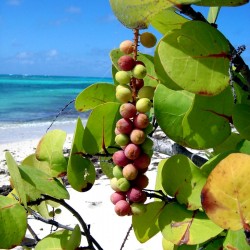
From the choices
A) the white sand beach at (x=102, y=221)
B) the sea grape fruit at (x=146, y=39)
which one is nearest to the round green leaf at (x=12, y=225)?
the sea grape fruit at (x=146, y=39)

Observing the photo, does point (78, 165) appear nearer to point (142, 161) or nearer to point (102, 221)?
point (142, 161)

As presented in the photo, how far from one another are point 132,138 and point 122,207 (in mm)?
64

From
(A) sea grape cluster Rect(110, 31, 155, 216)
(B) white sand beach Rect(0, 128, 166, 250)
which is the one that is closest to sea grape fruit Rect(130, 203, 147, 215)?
(A) sea grape cluster Rect(110, 31, 155, 216)

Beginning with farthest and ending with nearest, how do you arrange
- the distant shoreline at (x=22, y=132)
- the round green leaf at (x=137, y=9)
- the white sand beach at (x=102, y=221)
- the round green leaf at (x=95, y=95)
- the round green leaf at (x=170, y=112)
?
the distant shoreline at (x=22, y=132) < the white sand beach at (x=102, y=221) < the round green leaf at (x=95, y=95) < the round green leaf at (x=170, y=112) < the round green leaf at (x=137, y=9)

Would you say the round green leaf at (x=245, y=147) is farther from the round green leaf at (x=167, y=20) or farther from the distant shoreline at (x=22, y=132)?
the distant shoreline at (x=22, y=132)

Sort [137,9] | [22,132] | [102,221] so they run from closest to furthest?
[137,9] < [102,221] < [22,132]

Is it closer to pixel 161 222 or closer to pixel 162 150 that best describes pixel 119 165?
pixel 161 222

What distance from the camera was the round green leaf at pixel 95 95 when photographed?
1.72 ft

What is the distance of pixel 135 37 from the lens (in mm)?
415

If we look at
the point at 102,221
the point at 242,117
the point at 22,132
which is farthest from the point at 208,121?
the point at 22,132

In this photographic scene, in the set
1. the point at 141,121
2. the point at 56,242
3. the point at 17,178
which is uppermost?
the point at 141,121

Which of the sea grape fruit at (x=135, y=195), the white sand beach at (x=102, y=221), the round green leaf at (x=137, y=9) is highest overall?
the round green leaf at (x=137, y=9)

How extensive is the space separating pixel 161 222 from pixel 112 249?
2340mm

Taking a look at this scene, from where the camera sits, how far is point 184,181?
16.8 inches
